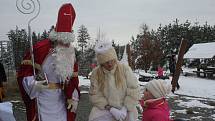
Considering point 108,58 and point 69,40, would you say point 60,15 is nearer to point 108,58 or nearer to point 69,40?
point 69,40

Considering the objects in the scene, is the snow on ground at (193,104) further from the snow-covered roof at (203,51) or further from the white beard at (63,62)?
the snow-covered roof at (203,51)

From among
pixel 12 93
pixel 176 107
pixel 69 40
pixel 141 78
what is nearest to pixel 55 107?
pixel 69 40

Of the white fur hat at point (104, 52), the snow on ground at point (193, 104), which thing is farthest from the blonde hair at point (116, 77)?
the snow on ground at point (193, 104)

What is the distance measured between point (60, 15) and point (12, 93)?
431 inches

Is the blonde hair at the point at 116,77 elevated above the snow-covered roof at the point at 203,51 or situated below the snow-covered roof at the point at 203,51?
above

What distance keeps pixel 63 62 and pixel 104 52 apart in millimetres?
475

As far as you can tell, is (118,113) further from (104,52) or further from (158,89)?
(104,52)

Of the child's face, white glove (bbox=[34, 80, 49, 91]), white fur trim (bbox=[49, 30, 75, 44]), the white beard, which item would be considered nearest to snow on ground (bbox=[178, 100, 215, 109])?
the child's face

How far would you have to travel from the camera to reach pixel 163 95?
423 centimetres

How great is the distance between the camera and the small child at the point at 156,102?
4020mm

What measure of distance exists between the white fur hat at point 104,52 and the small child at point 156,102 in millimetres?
571

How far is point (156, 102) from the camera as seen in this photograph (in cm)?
413

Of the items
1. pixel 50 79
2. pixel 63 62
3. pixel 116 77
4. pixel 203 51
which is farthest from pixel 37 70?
pixel 203 51

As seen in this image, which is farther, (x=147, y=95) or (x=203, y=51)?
(x=203, y=51)
